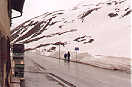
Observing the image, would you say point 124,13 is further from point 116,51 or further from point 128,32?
point 116,51

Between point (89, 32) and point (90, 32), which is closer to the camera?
point (90, 32)

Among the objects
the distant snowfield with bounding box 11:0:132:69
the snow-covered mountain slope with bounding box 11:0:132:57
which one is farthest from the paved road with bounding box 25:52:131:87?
the snow-covered mountain slope with bounding box 11:0:132:57

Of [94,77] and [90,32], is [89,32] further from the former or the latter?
[94,77]

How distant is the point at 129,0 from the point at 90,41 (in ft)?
121

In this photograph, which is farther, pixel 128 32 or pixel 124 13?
pixel 124 13

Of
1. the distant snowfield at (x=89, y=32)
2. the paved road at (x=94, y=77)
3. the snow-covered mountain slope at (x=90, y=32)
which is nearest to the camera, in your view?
the paved road at (x=94, y=77)

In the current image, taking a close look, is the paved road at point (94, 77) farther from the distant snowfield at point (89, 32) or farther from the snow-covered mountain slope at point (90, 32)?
→ the snow-covered mountain slope at point (90, 32)

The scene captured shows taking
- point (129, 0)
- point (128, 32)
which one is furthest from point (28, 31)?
point (128, 32)

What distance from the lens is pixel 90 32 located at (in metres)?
116

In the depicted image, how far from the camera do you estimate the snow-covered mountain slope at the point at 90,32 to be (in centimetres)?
8638

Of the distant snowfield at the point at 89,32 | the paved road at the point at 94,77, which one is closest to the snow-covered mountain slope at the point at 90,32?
the distant snowfield at the point at 89,32

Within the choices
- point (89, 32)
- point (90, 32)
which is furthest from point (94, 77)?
point (89, 32)

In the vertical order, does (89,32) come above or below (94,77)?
above

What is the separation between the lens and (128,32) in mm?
90688
